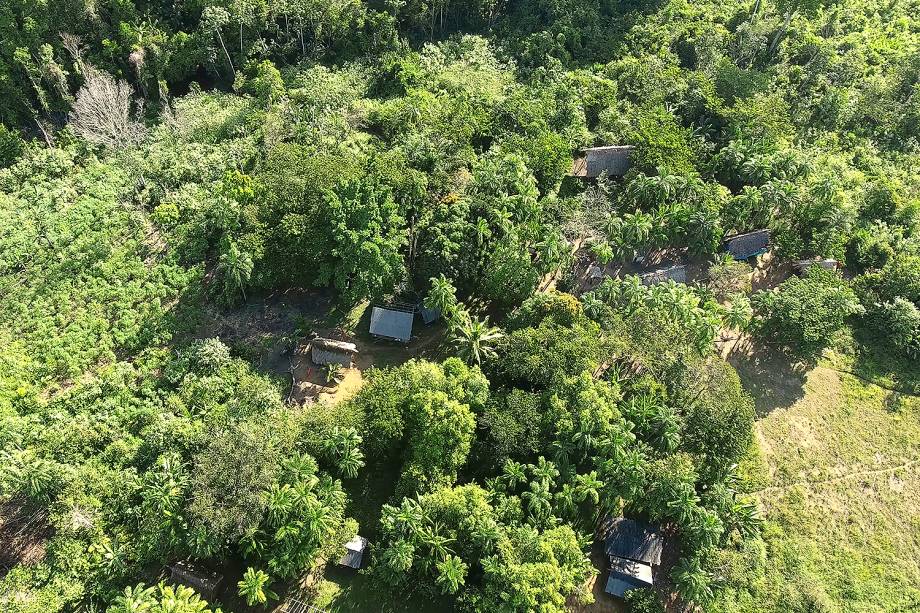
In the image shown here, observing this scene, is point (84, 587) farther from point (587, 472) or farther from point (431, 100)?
point (431, 100)

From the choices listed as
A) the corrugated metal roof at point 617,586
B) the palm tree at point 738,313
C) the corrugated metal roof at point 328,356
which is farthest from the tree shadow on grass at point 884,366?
the corrugated metal roof at point 328,356

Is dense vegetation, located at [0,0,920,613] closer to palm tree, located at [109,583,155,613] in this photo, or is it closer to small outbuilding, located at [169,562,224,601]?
palm tree, located at [109,583,155,613]

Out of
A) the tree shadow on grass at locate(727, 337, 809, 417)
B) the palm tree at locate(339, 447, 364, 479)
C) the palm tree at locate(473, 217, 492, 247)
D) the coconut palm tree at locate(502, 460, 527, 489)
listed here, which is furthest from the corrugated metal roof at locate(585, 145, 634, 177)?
the palm tree at locate(339, 447, 364, 479)

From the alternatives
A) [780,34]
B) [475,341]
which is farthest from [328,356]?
[780,34]

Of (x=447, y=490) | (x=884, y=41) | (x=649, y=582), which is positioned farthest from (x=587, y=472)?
(x=884, y=41)

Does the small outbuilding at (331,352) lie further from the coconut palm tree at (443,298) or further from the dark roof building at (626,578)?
the dark roof building at (626,578)

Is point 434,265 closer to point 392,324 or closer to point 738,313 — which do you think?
point 392,324
